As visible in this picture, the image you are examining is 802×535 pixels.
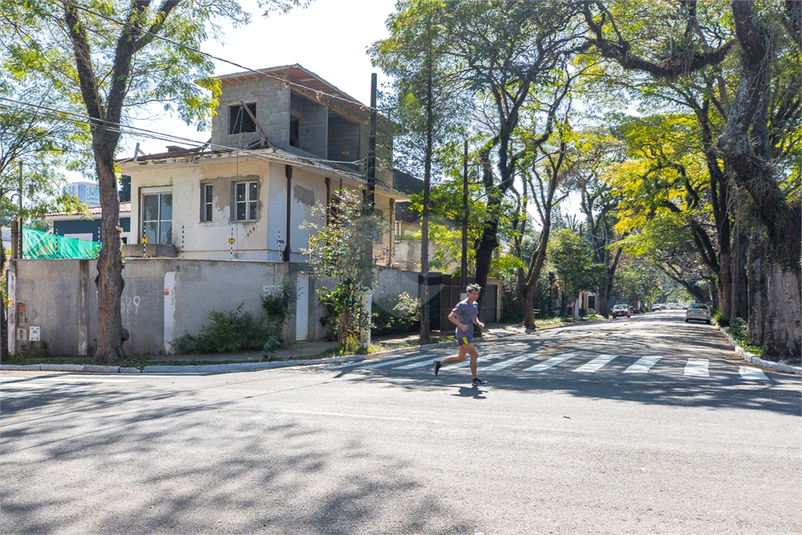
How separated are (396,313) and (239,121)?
993 cm

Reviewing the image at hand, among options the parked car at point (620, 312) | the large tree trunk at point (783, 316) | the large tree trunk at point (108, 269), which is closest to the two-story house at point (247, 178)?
the large tree trunk at point (108, 269)

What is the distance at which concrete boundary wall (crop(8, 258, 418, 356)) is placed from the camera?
55.9ft

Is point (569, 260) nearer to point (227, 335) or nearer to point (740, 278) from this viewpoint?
point (740, 278)

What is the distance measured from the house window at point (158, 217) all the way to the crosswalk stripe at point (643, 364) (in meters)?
18.0

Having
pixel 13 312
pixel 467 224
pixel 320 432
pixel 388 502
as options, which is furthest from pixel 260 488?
pixel 467 224

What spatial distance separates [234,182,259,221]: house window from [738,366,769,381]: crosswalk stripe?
16.5 meters

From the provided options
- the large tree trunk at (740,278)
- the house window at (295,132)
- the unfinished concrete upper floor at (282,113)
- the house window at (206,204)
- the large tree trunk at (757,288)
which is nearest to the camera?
the large tree trunk at (757,288)

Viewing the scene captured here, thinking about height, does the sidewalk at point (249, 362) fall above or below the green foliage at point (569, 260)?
below

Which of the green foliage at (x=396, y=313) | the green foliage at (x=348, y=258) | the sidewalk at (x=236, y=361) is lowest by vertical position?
the sidewalk at (x=236, y=361)

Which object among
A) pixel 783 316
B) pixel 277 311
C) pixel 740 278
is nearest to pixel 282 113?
pixel 277 311

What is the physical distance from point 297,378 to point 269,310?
6.92m

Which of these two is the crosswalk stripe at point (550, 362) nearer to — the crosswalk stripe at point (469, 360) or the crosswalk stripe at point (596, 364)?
the crosswalk stripe at point (596, 364)

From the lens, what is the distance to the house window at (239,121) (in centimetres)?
2431

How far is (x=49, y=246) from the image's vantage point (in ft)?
73.7
